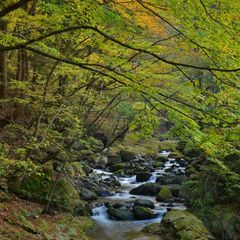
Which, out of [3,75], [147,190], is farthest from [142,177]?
[3,75]

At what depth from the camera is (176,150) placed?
32250 mm

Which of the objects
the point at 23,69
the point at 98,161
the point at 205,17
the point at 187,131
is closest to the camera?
the point at 205,17

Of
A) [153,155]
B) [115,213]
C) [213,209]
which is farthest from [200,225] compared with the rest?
[153,155]

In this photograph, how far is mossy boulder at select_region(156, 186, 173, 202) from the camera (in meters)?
17.6

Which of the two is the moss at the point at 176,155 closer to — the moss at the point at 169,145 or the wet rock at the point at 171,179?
the moss at the point at 169,145

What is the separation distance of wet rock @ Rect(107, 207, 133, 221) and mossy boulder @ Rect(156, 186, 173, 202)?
9.28 ft

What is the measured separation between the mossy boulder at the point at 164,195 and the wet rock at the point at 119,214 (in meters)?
2.83

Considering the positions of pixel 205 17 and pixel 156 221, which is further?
pixel 156 221

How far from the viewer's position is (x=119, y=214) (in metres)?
14.9

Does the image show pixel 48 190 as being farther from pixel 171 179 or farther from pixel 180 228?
pixel 171 179

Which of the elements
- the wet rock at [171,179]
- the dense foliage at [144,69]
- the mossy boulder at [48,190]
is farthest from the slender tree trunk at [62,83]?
the wet rock at [171,179]

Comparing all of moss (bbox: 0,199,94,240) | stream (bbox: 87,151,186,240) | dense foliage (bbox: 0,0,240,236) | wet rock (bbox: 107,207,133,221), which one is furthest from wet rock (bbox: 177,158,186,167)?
moss (bbox: 0,199,94,240)

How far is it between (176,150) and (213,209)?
60.9 feet

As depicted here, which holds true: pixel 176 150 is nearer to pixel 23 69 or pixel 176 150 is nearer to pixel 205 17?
pixel 23 69
